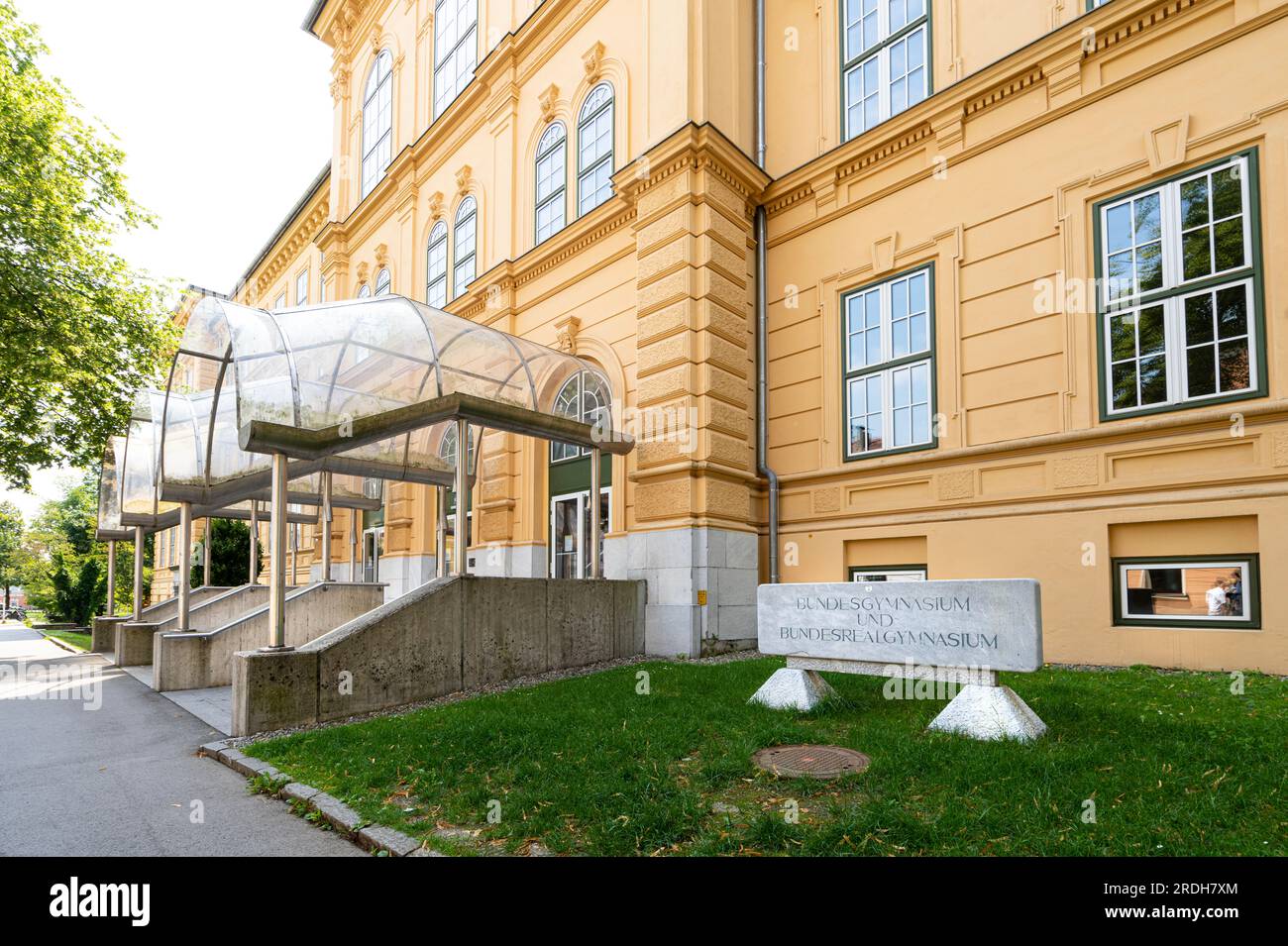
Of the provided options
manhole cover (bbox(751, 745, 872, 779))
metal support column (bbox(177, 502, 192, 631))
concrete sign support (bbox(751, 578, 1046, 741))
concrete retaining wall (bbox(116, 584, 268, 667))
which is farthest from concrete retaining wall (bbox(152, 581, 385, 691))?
manhole cover (bbox(751, 745, 872, 779))

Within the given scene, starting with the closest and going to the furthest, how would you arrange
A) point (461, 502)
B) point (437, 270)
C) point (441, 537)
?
point (461, 502)
point (441, 537)
point (437, 270)

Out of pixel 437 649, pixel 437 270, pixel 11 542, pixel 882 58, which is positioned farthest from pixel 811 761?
pixel 11 542

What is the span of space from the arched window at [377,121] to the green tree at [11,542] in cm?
5994

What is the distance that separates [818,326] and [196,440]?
38.5 feet

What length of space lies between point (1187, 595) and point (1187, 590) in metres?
0.06

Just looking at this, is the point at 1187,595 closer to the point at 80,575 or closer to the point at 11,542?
the point at 80,575

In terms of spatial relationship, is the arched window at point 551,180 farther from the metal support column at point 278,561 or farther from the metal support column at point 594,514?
the metal support column at point 278,561

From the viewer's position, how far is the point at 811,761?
A: 5219 millimetres

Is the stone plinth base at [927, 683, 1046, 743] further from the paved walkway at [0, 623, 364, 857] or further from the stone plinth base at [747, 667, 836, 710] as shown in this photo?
the paved walkway at [0, 623, 364, 857]

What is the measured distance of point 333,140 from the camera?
2617 cm

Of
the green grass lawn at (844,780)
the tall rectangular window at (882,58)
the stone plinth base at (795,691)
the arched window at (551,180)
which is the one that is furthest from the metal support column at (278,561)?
the tall rectangular window at (882,58)

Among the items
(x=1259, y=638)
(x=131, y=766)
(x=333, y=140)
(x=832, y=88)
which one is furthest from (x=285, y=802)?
(x=333, y=140)

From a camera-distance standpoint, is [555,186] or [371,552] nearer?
[555,186]

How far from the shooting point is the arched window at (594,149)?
14.8 m
